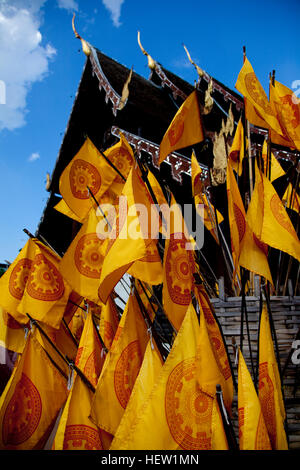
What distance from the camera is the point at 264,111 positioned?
2512 mm

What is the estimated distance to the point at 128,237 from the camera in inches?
78.1

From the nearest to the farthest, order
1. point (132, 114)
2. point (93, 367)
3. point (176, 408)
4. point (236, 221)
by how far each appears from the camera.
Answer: point (176, 408) → point (236, 221) → point (93, 367) → point (132, 114)

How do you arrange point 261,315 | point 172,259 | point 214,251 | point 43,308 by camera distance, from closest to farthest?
point 261,315
point 172,259
point 43,308
point 214,251

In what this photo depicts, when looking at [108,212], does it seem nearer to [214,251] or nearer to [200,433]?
[200,433]

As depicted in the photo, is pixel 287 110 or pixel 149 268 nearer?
pixel 149 268

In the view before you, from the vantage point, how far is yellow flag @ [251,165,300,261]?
1.94 m

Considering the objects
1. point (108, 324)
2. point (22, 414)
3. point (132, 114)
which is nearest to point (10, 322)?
point (108, 324)

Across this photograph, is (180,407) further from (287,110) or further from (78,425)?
(287,110)

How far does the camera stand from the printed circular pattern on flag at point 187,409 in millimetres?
1736

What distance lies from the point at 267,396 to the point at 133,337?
39.8 inches

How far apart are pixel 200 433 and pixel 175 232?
1.25 m

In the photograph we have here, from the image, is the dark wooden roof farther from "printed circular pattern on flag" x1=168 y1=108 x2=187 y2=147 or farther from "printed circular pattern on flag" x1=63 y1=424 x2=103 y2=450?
"printed circular pattern on flag" x1=63 y1=424 x2=103 y2=450

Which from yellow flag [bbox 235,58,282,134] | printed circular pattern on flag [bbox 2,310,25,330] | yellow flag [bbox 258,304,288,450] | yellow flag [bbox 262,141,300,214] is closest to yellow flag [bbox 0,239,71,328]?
printed circular pattern on flag [bbox 2,310,25,330]
